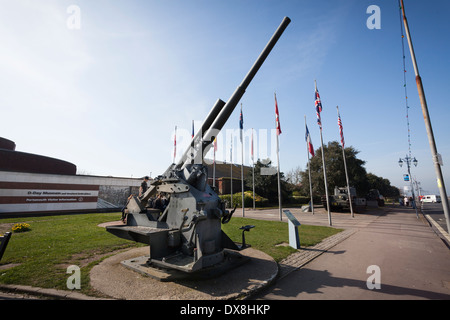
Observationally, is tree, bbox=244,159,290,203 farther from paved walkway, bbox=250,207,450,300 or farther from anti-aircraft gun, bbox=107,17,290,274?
anti-aircraft gun, bbox=107,17,290,274

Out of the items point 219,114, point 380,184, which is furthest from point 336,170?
point 380,184

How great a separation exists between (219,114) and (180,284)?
4.22 metres

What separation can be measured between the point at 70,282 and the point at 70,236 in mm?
5523

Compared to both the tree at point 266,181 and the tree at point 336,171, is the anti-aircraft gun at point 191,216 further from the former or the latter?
the tree at point 266,181

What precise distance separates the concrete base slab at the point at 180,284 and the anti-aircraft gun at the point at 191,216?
328 millimetres

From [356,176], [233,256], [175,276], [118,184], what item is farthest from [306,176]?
[175,276]

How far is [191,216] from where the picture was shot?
4703 millimetres

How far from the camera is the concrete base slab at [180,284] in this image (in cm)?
364

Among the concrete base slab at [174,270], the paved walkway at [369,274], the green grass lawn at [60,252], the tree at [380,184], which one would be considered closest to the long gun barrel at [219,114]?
the concrete base slab at [174,270]

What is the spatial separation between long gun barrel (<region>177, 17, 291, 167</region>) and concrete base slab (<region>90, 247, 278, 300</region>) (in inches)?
115

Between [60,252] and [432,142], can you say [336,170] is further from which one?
[60,252]

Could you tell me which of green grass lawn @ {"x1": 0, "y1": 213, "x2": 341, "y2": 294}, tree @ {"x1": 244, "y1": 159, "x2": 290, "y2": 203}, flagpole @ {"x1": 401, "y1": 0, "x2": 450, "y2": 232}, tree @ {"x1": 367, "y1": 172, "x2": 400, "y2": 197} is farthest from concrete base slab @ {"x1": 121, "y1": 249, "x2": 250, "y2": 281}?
tree @ {"x1": 367, "y1": 172, "x2": 400, "y2": 197}

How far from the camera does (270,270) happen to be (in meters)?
4.89
